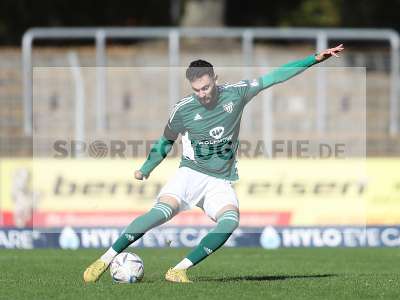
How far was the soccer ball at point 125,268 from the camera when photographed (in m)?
11.3

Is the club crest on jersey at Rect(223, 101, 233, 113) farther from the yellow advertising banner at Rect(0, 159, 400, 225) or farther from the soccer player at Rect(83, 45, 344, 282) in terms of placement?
the yellow advertising banner at Rect(0, 159, 400, 225)

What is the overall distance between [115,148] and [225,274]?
8.68 metres

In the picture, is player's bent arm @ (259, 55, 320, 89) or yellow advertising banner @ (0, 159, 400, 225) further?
yellow advertising banner @ (0, 159, 400, 225)

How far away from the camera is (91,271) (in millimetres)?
11227

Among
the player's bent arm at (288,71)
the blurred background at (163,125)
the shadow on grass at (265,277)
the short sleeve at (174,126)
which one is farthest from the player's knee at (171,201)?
the blurred background at (163,125)

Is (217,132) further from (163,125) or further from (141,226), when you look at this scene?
(163,125)

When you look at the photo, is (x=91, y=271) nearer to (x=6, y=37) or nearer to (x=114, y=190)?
(x=114, y=190)

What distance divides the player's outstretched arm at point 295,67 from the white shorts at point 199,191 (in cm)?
114

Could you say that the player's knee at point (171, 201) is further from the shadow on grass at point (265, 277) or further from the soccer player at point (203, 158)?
the shadow on grass at point (265, 277)

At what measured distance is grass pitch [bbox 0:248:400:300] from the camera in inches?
410

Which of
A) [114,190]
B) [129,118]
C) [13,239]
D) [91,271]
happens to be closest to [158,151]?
[91,271]

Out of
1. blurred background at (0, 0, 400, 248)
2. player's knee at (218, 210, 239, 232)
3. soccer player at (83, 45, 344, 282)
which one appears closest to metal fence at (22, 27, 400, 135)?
blurred background at (0, 0, 400, 248)

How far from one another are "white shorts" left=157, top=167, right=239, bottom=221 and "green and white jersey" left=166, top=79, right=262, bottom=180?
8cm

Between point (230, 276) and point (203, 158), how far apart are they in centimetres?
160
